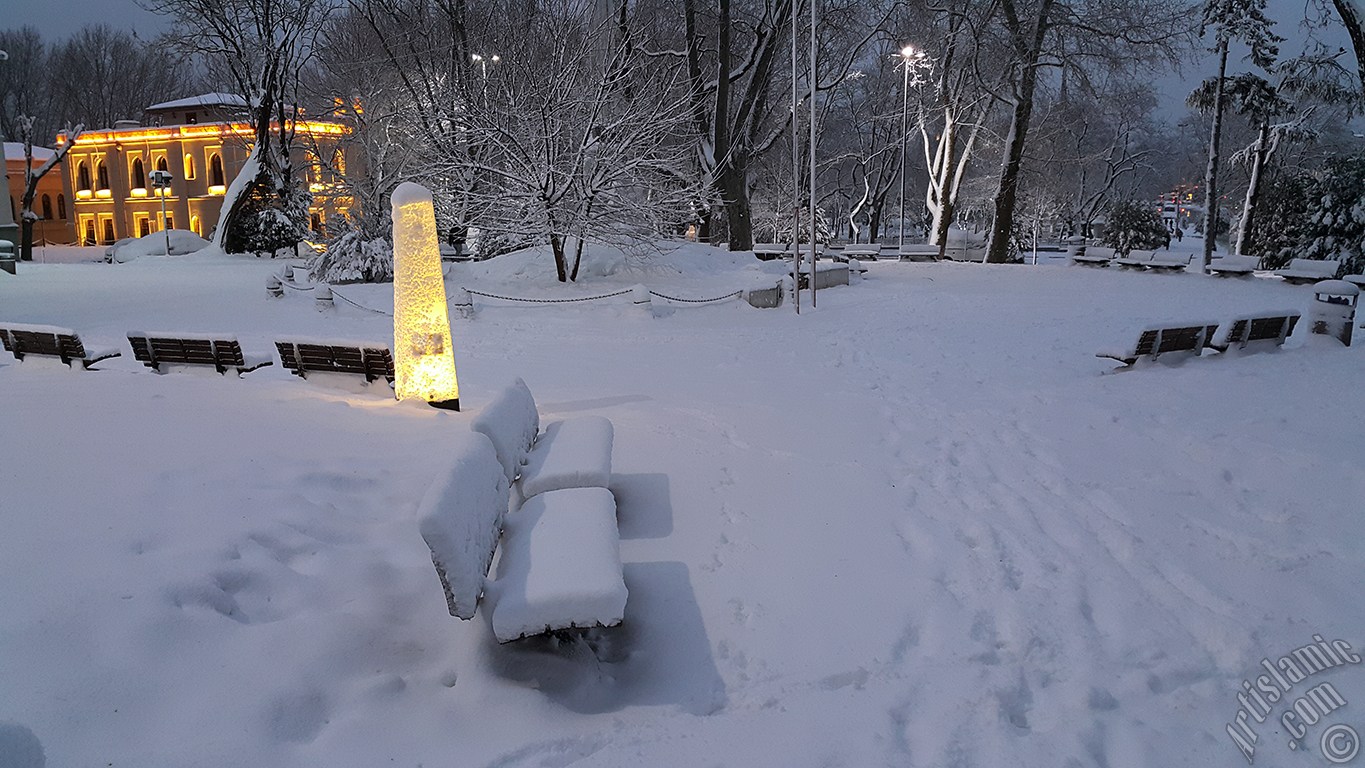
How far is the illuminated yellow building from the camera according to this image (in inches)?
1930

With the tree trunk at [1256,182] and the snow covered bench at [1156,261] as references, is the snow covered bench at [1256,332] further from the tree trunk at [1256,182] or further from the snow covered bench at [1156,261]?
the tree trunk at [1256,182]

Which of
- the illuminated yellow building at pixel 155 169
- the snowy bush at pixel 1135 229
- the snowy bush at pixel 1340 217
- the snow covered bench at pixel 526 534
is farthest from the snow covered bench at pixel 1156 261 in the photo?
the illuminated yellow building at pixel 155 169

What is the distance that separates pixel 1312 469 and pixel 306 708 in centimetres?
696

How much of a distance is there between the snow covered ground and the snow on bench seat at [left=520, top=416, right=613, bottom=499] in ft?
1.53

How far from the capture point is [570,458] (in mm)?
5137

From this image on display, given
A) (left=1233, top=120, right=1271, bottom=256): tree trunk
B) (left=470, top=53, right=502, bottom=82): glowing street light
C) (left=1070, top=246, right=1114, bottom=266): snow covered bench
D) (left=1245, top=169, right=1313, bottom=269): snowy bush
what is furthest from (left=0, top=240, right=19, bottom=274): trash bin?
(left=1233, top=120, right=1271, bottom=256): tree trunk

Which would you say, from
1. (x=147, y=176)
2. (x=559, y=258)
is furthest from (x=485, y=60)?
(x=147, y=176)

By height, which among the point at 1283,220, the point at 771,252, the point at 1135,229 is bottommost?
the point at 771,252

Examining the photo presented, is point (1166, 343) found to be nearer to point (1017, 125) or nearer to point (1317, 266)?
point (1317, 266)

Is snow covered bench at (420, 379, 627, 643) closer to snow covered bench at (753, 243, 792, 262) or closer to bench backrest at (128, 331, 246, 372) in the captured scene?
bench backrest at (128, 331, 246, 372)

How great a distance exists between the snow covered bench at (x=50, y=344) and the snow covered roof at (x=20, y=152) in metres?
51.0

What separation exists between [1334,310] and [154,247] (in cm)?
3911

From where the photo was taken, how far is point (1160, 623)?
13.6 feet

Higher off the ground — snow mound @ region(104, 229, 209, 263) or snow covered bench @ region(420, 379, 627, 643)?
snow mound @ region(104, 229, 209, 263)
